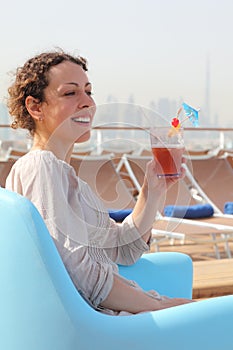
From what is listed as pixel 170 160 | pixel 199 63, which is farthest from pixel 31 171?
pixel 199 63

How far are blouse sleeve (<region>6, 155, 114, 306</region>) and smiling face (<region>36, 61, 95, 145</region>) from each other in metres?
0.11

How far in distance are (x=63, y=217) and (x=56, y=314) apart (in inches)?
7.9

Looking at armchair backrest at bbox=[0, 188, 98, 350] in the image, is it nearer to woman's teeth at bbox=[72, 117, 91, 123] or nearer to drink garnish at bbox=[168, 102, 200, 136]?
woman's teeth at bbox=[72, 117, 91, 123]

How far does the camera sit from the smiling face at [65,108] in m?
1.48

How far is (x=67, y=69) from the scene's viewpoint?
4.99ft

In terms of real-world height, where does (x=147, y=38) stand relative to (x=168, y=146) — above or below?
below

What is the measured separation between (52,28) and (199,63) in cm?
491

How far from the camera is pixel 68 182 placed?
4.60ft

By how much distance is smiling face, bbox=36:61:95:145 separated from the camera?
1.48 meters

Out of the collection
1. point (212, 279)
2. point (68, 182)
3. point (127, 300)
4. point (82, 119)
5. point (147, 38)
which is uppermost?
point (82, 119)

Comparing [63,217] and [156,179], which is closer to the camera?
[63,217]

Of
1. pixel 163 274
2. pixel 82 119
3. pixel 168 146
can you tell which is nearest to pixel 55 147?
pixel 82 119

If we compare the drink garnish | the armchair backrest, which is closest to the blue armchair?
the armchair backrest

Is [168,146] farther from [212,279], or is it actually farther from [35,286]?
[212,279]
